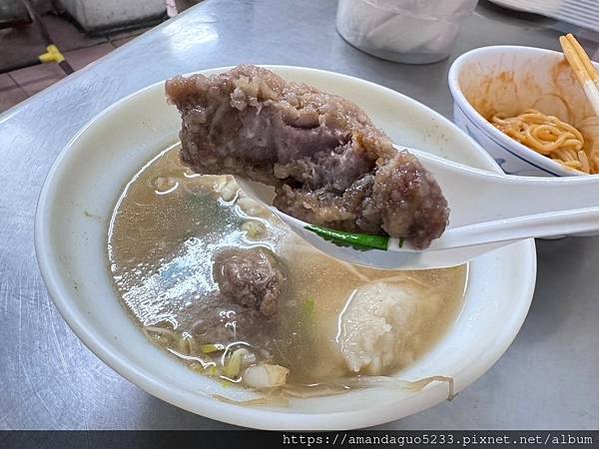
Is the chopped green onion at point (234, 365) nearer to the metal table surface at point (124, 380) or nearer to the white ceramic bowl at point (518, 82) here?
the metal table surface at point (124, 380)

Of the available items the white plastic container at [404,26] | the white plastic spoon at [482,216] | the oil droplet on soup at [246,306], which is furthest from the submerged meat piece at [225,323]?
the white plastic container at [404,26]

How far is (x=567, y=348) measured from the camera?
4.22 ft

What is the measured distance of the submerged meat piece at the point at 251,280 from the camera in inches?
44.1

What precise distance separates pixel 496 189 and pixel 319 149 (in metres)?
0.34

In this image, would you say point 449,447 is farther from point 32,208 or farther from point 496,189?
point 32,208

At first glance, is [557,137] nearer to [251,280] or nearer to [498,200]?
[498,200]

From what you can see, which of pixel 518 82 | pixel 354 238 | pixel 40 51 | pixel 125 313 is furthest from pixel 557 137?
pixel 40 51

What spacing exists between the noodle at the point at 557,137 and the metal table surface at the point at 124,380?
0.23 metres

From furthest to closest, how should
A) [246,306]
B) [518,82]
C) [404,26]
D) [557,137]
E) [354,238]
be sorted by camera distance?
[404,26], [518,82], [557,137], [246,306], [354,238]

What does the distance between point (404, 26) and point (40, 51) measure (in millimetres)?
2319

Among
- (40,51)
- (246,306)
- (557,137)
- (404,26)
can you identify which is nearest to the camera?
(246,306)

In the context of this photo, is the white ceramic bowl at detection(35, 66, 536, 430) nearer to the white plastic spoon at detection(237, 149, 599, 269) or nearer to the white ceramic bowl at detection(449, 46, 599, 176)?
the white plastic spoon at detection(237, 149, 599, 269)

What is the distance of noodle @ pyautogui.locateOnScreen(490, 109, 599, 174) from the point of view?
1.54 metres

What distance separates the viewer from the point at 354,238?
35.2 inches
